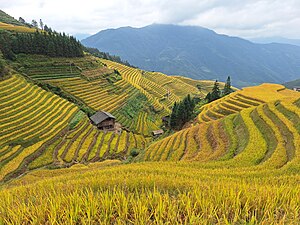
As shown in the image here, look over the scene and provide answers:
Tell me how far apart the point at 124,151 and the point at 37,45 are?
1607 inches

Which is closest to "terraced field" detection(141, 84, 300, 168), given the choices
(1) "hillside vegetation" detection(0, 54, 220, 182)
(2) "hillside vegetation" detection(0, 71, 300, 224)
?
(2) "hillside vegetation" detection(0, 71, 300, 224)

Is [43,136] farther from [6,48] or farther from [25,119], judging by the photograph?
[6,48]

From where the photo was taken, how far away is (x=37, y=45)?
182 feet

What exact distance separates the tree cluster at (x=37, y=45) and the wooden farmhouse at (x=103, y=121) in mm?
27007

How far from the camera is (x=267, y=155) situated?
1387 centimetres

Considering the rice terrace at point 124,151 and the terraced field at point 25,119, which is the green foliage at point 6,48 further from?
the terraced field at point 25,119

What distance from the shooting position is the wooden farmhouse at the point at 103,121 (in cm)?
4163

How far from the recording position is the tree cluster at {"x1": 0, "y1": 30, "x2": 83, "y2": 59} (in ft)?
171

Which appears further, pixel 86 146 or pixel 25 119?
pixel 86 146

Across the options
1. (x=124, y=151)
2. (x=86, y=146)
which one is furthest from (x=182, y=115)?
(x=86, y=146)

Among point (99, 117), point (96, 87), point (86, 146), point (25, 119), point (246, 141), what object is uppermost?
point (96, 87)

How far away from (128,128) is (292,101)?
3240 cm

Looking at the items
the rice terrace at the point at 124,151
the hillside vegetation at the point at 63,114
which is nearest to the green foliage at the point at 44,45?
the rice terrace at the point at 124,151

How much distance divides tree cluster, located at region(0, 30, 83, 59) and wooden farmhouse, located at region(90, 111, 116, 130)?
2701cm
